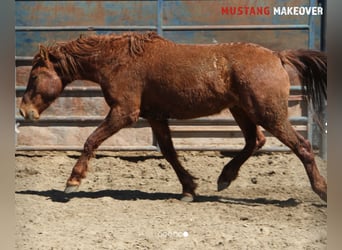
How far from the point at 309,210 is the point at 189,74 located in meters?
1.24

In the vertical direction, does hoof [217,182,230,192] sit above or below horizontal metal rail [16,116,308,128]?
below

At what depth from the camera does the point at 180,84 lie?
491cm

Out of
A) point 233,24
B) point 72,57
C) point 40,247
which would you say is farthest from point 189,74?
point 40,247

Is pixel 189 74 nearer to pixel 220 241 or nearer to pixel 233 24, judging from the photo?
pixel 233 24

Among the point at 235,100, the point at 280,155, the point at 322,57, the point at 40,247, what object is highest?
the point at 322,57

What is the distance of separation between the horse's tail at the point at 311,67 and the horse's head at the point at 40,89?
1628 millimetres

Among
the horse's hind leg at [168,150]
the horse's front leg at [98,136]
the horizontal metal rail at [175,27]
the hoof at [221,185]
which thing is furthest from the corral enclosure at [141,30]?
the horse's front leg at [98,136]

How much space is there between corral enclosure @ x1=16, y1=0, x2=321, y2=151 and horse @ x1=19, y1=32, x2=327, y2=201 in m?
0.11

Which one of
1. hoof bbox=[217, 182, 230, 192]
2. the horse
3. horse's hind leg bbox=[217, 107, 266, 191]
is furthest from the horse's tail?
hoof bbox=[217, 182, 230, 192]

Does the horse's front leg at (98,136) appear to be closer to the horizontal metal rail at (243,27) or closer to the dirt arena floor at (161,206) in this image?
the dirt arena floor at (161,206)

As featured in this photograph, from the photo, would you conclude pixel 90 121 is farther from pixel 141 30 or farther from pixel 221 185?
pixel 221 185

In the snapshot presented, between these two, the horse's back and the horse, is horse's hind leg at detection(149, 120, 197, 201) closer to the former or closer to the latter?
the horse

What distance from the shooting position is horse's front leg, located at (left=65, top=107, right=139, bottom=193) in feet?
16.4

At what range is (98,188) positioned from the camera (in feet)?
17.2
